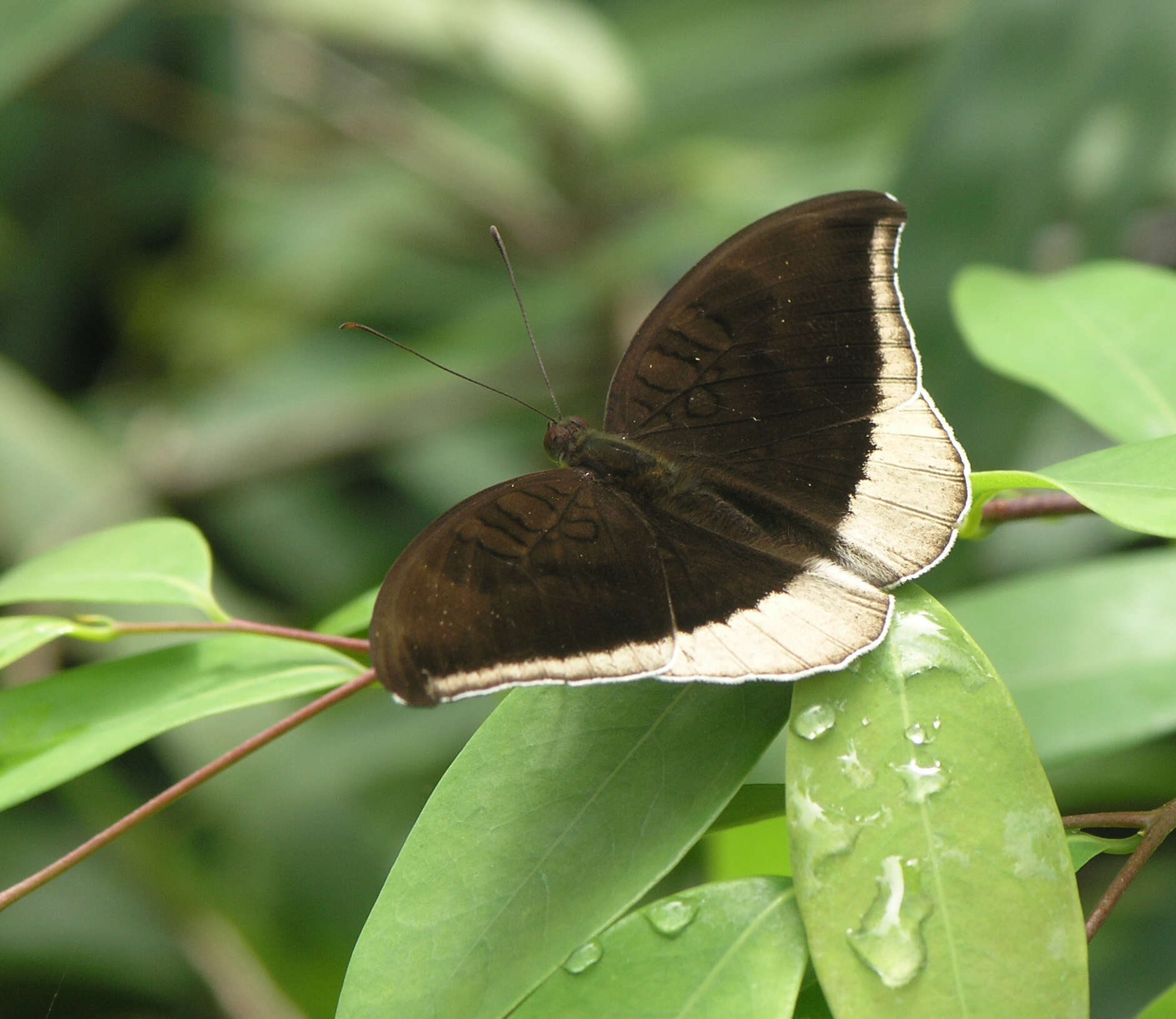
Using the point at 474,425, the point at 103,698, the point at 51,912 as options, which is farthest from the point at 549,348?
the point at 103,698

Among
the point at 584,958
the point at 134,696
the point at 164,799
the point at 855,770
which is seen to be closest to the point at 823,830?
the point at 855,770

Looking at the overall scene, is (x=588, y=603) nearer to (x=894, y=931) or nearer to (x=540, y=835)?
(x=540, y=835)

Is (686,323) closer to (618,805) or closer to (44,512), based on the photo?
(618,805)

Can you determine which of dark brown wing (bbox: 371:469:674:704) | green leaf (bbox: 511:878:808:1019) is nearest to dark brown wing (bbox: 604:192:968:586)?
dark brown wing (bbox: 371:469:674:704)

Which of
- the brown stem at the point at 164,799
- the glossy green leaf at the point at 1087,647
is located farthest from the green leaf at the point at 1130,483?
the brown stem at the point at 164,799

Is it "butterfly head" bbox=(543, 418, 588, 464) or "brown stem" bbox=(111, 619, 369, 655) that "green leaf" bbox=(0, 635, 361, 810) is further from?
"butterfly head" bbox=(543, 418, 588, 464)
